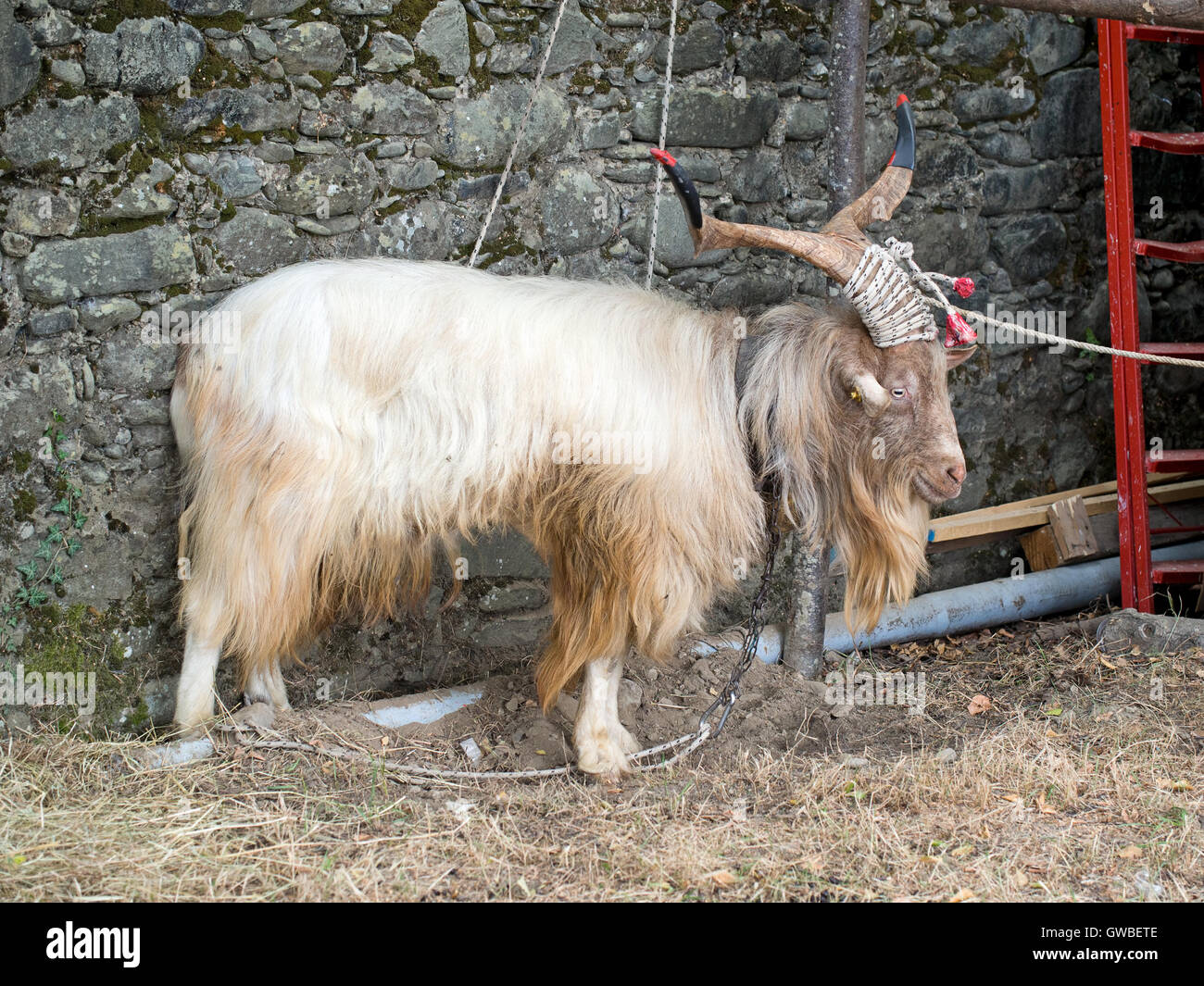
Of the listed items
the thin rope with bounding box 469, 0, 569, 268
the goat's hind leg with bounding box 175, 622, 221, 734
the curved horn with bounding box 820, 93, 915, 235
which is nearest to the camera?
the goat's hind leg with bounding box 175, 622, 221, 734

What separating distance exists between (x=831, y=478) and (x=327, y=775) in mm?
1883

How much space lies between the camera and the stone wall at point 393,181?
3.54 metres

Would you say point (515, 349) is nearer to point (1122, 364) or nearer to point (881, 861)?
point (881, 861)

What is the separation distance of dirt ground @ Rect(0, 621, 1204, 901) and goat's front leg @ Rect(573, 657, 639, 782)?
71 millimetres

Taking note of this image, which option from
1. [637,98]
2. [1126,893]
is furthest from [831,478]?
[637,98]

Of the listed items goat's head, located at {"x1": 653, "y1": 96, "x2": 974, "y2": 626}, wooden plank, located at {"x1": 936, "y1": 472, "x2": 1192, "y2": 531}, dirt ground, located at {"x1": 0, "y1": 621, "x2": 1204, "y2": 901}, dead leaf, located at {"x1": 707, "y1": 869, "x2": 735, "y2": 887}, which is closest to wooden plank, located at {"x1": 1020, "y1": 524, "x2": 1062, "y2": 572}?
wooden plank, located at {"x1": 936, "y1": 472, "x2": 1192, "y2": 531}

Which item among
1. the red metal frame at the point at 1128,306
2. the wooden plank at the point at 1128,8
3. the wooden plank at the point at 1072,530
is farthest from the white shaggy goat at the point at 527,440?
the wooden plank at the point at 1072,530

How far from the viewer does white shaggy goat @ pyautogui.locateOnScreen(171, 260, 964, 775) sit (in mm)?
3385

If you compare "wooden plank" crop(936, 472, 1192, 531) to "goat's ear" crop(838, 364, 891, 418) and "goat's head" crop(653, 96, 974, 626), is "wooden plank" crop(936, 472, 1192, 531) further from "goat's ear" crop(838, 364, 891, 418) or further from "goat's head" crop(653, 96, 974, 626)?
"goat's ear" crop(838, 364, 891, 418)

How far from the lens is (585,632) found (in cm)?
366

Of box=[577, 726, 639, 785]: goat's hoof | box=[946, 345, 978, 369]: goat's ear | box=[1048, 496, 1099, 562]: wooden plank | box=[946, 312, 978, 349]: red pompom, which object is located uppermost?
box=[946, 312, 978, 349]: red pompom

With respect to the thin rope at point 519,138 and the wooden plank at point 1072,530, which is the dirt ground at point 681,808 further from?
the thin rope at point 519,138

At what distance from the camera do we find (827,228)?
12.1 feet

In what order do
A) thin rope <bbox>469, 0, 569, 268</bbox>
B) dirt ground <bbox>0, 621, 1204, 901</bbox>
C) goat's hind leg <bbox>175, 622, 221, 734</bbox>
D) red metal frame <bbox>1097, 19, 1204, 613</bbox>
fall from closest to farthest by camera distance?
dirt ground <bbox>0, 621, 1204, 901</bbox> < goat's hind leg <bbox>175, 622, 221, 734</bbox> < thin rope <bbox>469, 0, 569, 268</bbox> < red metal frame <bbox>1097, 19, 1204, 613</bbox>
